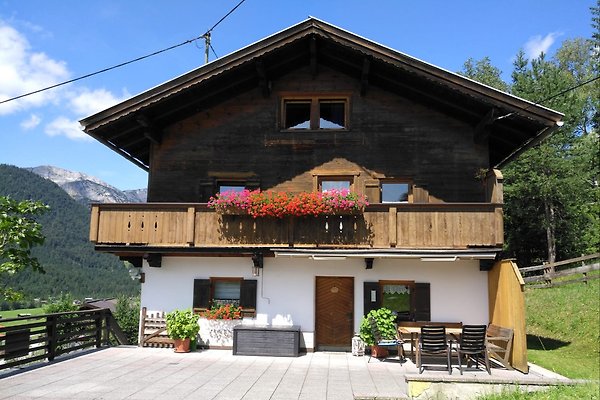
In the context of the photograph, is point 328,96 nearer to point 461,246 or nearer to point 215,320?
point 461,246

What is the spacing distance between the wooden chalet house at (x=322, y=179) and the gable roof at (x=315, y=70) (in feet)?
0.13

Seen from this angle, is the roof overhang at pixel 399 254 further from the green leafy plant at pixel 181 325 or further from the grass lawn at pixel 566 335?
the grass lawn at pixel 566 335

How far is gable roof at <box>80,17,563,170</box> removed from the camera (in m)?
14.4

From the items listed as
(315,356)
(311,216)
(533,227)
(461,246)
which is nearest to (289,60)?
(311,216)

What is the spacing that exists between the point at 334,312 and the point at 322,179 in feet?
12.5

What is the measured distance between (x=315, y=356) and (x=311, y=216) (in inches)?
142

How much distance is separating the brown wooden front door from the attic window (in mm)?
4571

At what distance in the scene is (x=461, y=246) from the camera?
44.5 ft

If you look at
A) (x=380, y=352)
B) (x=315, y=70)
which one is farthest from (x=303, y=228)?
(x=315, y=70)

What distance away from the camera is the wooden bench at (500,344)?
1217cm

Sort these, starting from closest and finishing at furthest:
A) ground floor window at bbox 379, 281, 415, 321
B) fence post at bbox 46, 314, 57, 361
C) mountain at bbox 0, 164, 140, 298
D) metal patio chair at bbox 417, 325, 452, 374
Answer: metal patio chair at bbox 417, 325, 452, 374
fence post at bbox 46, 314, 57, 361
ground floor window at bbox 379, 281, 415, 321
mountain at bbox 0, 164, 140, 298

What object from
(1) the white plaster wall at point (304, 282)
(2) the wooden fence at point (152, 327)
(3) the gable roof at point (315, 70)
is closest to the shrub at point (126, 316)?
(2) the wooden fence at point (152, 327)

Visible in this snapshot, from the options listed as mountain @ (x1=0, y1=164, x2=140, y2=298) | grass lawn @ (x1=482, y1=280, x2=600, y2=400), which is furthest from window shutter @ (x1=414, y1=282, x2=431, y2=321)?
mountain @ (x1=0, y1=164, x2=140, y2=298)

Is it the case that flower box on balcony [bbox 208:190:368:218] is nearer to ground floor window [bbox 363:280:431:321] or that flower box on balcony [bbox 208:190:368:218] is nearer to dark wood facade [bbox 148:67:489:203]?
dark wood facade [bbox 148:67:489:203]
